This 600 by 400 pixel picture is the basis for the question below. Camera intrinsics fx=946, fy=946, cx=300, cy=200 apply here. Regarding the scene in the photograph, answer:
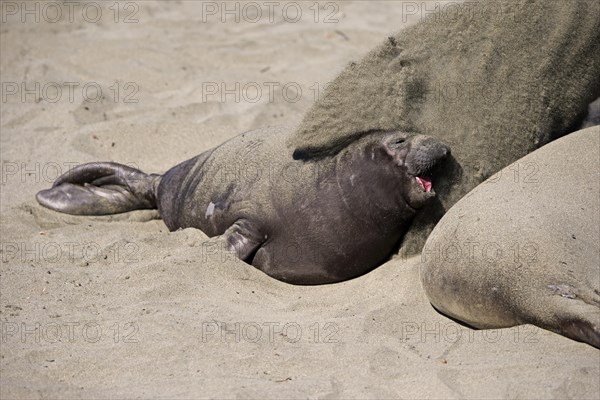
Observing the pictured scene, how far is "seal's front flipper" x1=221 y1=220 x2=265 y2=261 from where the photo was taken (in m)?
4.77

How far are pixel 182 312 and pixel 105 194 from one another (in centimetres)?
200

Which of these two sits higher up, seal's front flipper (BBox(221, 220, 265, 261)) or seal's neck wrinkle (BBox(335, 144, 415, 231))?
seal's neck wrinkle (BBox(335, 144, 415, 231))

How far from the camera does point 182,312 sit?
411cm

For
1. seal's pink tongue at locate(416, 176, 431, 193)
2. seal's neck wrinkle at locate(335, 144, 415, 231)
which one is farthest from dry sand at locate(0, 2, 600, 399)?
seal's pink tongue at locate(416, 176, 431, 193)

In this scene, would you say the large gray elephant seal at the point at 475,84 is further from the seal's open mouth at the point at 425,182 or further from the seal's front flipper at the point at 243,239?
the seal's front flipper at the point at 243,239

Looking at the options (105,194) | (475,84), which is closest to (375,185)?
(475,84)

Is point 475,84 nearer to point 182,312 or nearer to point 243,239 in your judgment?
point 243,239

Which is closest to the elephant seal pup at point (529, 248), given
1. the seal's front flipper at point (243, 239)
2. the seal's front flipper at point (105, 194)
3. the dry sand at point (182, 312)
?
the dry sand at point (182, 312)

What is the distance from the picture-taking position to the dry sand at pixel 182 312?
11.3 ft

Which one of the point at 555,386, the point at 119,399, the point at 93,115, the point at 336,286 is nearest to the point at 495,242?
the point at 555,386

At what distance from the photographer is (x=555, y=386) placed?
3.27 metres

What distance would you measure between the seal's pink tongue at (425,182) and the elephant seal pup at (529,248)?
0.73ft

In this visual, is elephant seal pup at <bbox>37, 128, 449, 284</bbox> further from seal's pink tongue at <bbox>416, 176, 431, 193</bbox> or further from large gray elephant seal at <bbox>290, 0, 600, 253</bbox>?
large gray elephant seal at <bbox>290, 0, 600, 253</bbox>

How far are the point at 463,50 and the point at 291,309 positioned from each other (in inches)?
58.9
